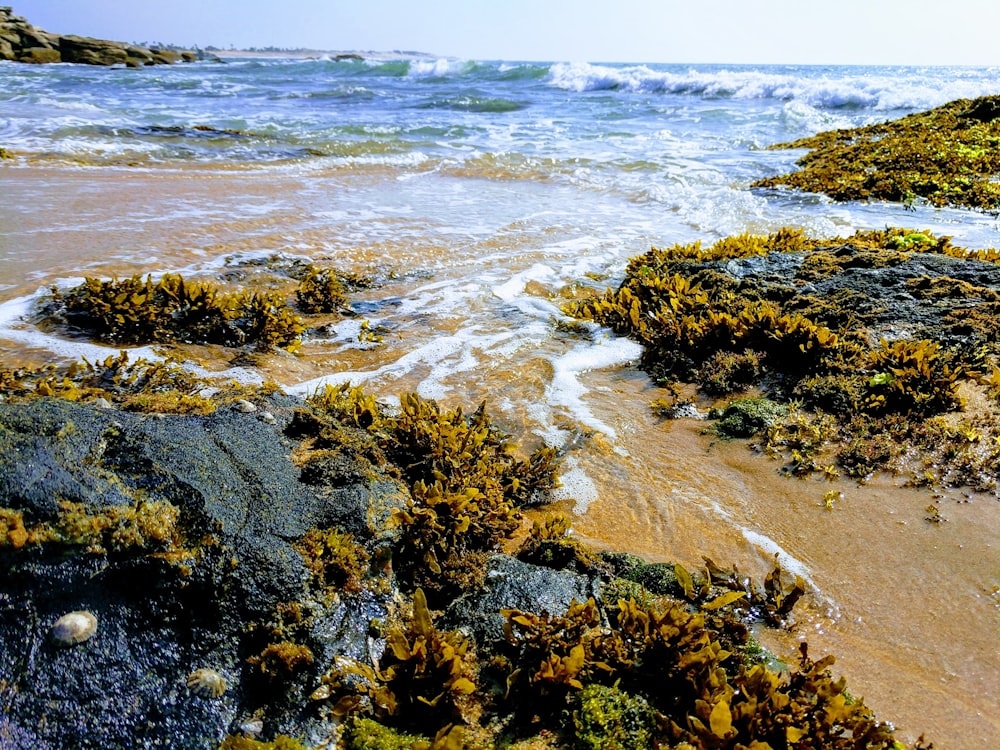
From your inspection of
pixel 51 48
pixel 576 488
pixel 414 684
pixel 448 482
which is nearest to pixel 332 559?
pixel 414 684

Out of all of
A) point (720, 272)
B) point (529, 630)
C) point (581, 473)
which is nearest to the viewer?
point (529, 630)

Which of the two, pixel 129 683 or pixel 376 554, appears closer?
pixel 129 683

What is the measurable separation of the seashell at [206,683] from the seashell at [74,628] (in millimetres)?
307

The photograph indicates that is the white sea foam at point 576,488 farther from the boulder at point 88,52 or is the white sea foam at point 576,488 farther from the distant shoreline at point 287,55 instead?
the distant shoreline at point 287,55

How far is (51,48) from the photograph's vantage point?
4059cm

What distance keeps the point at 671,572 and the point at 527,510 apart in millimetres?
834

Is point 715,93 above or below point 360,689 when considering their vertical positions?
above

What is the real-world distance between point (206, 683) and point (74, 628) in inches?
15.4

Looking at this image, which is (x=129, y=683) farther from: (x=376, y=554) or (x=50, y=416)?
(x=50, y=416)

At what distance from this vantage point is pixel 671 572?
2514mm

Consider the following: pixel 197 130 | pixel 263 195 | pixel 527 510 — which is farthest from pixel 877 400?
pixel 197 130

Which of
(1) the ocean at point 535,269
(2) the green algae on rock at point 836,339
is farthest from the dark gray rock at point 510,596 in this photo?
(2) the green algae on rock at point 836,339

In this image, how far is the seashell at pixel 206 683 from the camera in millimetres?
1774

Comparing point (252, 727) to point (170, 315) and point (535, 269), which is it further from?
point (535, 269)
